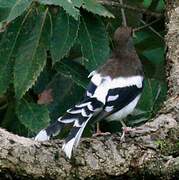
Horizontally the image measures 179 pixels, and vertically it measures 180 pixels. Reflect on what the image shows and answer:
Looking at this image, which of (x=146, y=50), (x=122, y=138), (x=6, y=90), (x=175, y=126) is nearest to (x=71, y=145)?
(x=122, y=138)

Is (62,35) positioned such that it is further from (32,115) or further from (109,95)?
(109,95)

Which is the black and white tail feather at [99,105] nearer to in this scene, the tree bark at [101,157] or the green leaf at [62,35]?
the tree bark at [101,157]

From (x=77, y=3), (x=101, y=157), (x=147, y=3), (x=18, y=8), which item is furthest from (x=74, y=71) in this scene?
(x=147, y=3)

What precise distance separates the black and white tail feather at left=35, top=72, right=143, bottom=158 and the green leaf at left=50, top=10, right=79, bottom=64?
25 centimetres

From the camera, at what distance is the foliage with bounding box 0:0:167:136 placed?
4.77 metres

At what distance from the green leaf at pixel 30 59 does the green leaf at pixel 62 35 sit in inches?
2.9

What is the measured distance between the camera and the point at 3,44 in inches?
194

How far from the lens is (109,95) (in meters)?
4.36

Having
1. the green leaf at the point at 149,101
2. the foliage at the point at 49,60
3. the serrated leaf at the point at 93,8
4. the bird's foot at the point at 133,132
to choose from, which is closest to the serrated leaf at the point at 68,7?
the foliage at the point at 49,60

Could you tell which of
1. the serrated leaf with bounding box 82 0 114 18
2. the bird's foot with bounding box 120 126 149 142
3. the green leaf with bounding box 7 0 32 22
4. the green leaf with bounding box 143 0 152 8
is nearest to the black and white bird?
the bird's foot with bounding box 120 126 149 142

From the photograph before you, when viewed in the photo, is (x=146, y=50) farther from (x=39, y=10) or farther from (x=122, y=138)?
(x=122, y=138)

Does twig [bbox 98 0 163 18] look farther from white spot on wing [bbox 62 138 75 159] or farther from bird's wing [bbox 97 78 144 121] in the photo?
white spot on wing [bbox 62 138 75 159]

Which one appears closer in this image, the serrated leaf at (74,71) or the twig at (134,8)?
the serrated leaf at (74,71)

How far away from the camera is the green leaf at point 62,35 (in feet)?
15.7
